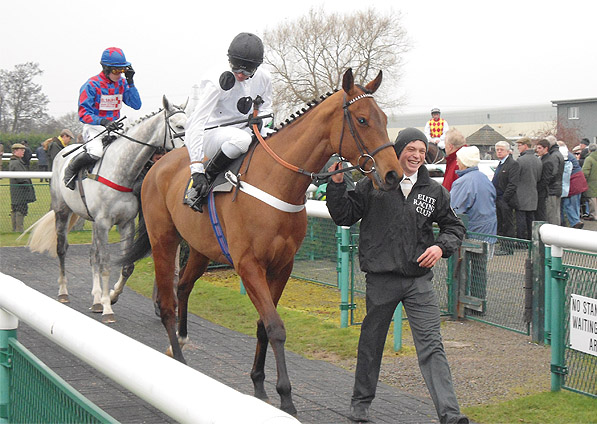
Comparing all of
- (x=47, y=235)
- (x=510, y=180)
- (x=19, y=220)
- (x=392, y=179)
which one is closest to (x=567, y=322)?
(x=392, y=179)

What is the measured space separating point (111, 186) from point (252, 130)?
125 inches

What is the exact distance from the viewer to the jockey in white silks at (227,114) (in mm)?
5090

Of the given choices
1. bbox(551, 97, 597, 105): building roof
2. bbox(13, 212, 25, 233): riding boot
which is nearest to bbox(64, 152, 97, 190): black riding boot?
bbox(13, 212, 25, 233): riding boot

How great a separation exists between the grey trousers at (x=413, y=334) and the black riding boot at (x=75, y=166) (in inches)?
181

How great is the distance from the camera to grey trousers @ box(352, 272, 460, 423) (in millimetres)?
4297

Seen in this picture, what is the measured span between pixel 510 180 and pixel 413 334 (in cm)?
849

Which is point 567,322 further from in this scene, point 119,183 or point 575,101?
point 575,101

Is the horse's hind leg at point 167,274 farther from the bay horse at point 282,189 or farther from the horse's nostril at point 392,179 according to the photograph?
the horse's nostril at point 392,179

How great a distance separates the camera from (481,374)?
591 centimetres

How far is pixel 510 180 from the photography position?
12.5 meters

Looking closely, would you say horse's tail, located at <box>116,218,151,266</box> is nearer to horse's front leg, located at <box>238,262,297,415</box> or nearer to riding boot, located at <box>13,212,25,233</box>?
horse's front leg, located at <box>238,262,297,415</box>

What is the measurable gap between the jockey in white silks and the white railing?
99.4 inches

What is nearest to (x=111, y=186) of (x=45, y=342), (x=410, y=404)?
(x=45, y=342)

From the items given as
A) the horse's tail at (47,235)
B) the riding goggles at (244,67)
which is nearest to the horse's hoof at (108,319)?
the horse's tail at (47,235)
